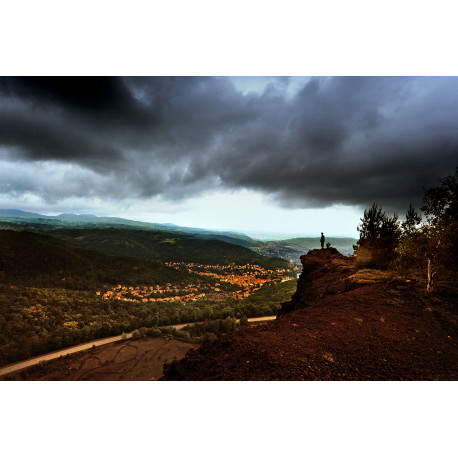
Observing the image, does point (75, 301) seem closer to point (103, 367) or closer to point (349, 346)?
point (103, 367)

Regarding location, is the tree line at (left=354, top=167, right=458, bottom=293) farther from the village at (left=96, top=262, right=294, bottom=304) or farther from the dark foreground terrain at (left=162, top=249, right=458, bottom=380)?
the village at (left=96, top=262, right=294, bottom=304)

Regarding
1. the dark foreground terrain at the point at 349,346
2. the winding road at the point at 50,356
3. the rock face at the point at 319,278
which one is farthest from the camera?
the rock face at the point at 319,278

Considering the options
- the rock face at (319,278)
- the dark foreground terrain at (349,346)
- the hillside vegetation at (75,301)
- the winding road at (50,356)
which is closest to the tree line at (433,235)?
the dark foreground terrain at (349,346)

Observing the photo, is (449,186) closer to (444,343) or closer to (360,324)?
(444,343)

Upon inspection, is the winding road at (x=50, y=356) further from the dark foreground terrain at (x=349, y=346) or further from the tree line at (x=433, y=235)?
the tree line at (x=433, y=235)

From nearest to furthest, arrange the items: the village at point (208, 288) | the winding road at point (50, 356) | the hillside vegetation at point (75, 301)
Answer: the winding road at point (50, 356) < the hillside vegetation at point (75, 301) < the village at point (208, 288)

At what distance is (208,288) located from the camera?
9641 millimetres

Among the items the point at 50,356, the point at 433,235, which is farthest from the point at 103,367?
the point at 433,235

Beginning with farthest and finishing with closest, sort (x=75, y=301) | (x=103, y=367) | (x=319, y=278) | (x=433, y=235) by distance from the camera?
(x=75, y=301)
(x=319, y=278)
(x=103, y=367)
(x=433, y=235)

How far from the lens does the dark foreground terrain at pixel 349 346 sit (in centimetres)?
189

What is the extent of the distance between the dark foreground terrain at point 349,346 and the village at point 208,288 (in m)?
6.10

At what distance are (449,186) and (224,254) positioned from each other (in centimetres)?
1423

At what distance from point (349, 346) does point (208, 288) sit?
8.26m

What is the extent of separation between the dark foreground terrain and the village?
610cm
